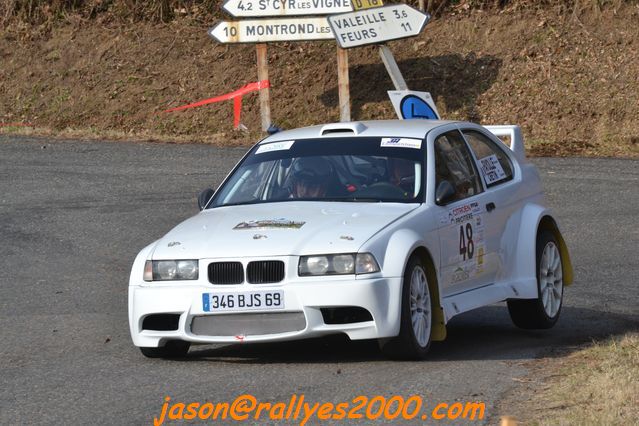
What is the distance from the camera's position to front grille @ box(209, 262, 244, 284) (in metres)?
8.23

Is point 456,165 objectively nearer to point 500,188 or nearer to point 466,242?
point 500,188

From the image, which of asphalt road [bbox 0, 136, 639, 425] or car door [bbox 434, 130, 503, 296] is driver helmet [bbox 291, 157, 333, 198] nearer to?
car door [bbox 434, 130, 503, 296]

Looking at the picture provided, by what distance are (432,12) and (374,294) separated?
801 inches

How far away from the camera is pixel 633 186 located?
728 inches

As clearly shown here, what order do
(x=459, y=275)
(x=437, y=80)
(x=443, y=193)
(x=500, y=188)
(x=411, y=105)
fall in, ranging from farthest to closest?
(x=437, y=80) → (x=411, y=105) → (x=500, y=188) → (x=459, y=275) → (x=443, y=193)

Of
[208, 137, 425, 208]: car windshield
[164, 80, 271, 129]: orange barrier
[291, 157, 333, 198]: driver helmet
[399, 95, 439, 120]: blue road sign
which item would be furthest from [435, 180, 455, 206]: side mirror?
[164, 80, 271, 129]: orange barrier

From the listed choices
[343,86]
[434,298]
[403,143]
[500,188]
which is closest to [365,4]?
[343,86]

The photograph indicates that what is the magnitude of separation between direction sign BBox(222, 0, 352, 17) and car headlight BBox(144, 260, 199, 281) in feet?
50.6

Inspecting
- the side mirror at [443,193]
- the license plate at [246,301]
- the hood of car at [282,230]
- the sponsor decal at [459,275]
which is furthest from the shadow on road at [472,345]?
the side mirror at [443,193]

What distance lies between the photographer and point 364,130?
985 cm

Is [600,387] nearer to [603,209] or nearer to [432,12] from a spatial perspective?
[603,209]

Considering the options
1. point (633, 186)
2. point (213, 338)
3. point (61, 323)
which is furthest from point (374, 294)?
point (633, 186)

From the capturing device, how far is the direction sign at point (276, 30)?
77.9 ft

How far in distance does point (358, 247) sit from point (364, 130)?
6.17ft
